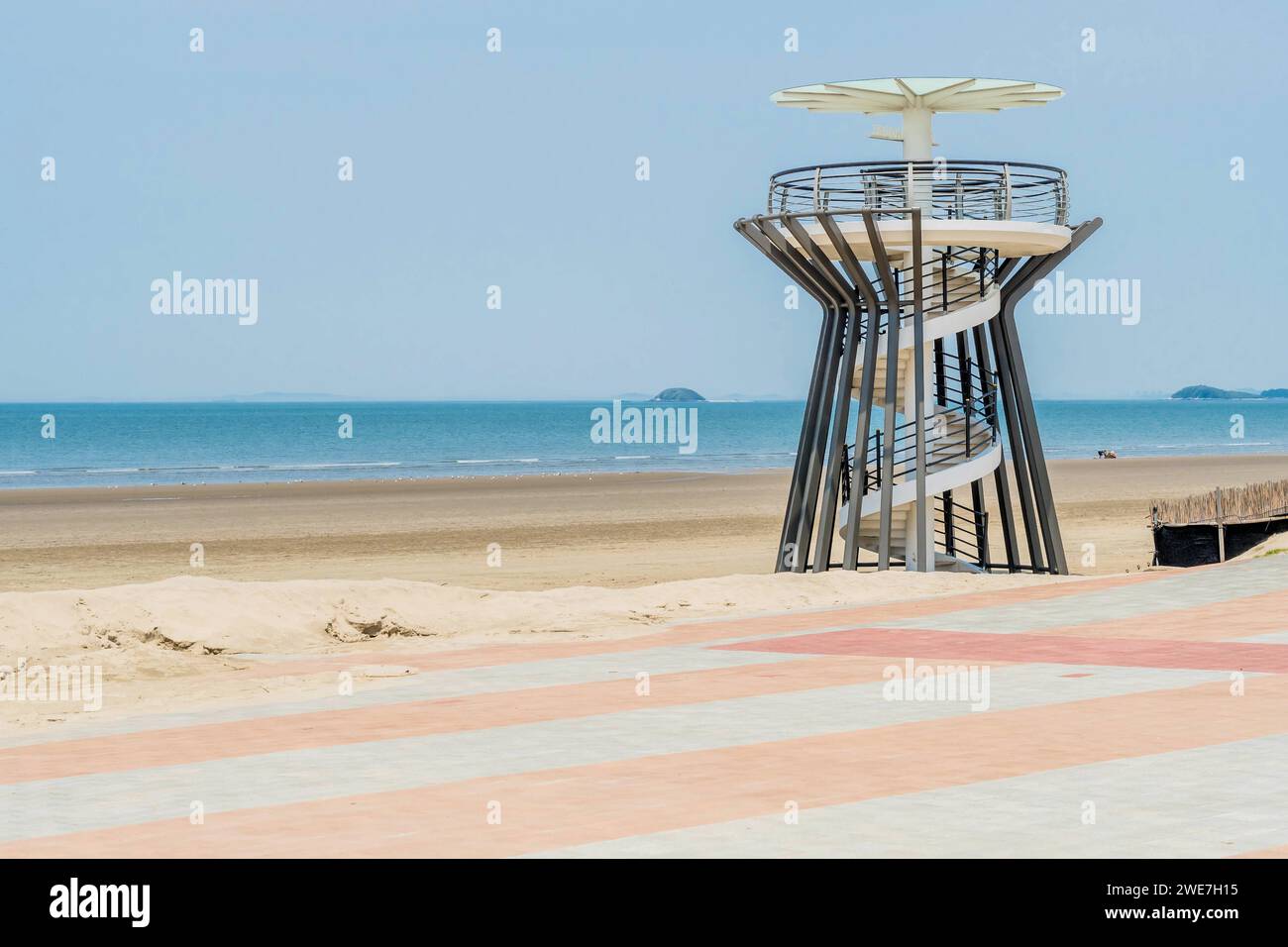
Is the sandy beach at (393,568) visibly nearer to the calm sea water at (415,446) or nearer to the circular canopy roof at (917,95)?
the circular canopy roof at (917,95)

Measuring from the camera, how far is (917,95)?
2262 centimetres

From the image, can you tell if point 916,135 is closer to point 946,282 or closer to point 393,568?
point 946,282

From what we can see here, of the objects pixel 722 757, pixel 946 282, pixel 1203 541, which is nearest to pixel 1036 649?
pixel 722 757

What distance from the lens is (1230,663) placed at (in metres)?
14.4

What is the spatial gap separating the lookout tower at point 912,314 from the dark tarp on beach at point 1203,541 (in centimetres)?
423

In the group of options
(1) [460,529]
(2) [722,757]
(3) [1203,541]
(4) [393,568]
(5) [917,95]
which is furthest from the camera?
(1) [460,529]

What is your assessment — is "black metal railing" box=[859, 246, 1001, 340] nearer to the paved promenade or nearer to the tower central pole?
the tower central pole

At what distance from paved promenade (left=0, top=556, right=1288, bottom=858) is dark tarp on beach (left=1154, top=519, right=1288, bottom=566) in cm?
1065

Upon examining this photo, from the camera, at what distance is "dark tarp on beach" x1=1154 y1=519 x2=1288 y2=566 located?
27.0m

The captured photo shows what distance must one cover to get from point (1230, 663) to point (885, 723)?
12.9ft

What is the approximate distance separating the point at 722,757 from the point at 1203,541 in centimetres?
1850

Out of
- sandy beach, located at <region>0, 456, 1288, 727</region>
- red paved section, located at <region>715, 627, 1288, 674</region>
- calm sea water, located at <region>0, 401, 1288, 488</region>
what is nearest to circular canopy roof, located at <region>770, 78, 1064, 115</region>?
sandy beach, located at <region>0, 456, 1288, 727</region>

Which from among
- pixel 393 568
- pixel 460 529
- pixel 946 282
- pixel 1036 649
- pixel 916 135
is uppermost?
pixel 916 135

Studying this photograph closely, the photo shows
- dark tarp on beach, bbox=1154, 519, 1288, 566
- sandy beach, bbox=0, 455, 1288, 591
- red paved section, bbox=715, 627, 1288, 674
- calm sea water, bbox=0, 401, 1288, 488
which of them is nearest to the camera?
red paved section, bbox=715, 627, 1288, 674
